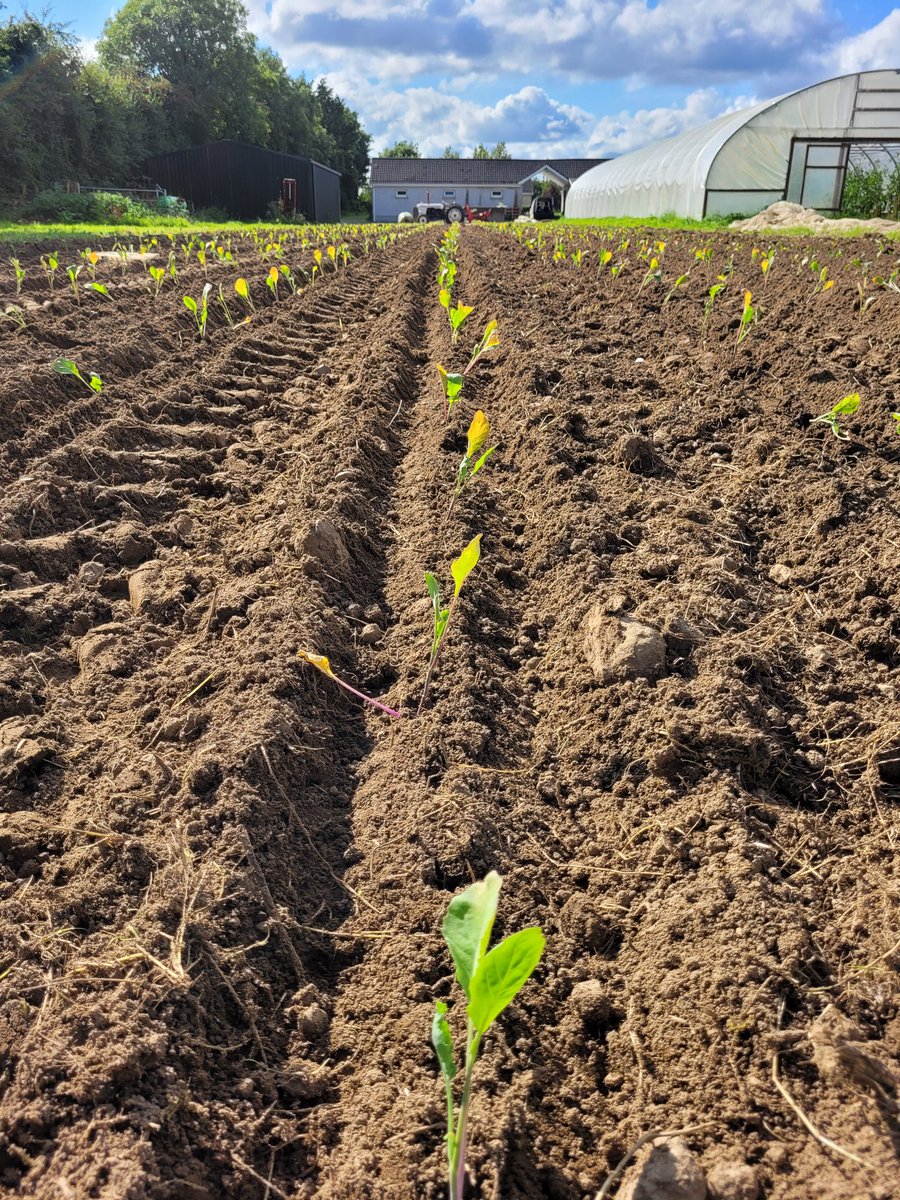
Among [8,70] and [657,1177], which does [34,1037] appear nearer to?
[657,1177]

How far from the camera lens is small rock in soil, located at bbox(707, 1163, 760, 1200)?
103 centimetres

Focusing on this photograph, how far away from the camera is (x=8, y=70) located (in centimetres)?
2592

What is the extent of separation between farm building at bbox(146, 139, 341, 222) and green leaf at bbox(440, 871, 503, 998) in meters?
39.5

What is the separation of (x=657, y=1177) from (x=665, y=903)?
0.55 m

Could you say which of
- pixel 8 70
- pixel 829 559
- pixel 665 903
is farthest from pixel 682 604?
pixel 8 70

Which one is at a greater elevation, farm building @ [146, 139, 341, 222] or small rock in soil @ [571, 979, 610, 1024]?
farm building @ [146, 139, 341, 222]

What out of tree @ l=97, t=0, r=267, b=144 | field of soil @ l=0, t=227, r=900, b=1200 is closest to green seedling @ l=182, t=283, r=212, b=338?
field of soil @ l=0, t=227, r=900, b=1200

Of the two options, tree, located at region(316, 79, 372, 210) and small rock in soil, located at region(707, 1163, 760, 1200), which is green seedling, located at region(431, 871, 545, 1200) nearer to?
small rock in soil, located at region(707, 1163, 760, 1200)

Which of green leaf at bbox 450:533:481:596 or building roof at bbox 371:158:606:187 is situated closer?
green leaf at bbox 450:533:481:596

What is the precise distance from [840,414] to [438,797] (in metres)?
2.94

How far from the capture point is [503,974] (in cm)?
97

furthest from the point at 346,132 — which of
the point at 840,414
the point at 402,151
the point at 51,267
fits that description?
the point at 840,414

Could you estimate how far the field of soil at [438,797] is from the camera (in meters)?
1.17

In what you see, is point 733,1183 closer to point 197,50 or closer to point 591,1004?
point 591,1004
